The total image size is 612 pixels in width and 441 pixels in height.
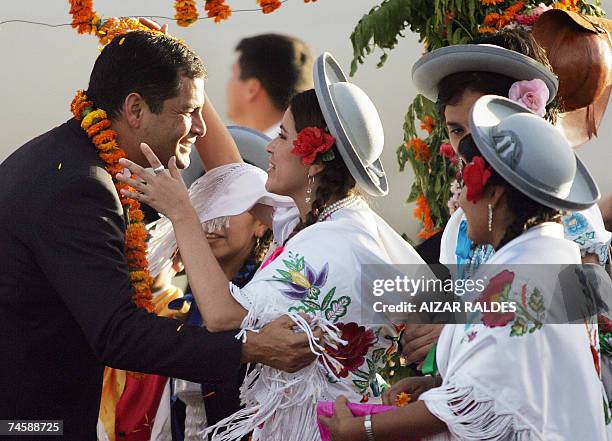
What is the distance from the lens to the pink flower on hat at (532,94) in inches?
119

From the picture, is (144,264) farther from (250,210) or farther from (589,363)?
(589,363)

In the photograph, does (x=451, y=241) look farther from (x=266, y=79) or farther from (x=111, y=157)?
(x=266, y=79)

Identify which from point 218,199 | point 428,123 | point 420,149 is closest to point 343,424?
point 218,199

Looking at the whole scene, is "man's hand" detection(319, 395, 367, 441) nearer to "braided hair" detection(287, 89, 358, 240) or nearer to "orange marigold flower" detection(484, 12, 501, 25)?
"braided hair" detection(287, 89, 358, 240)

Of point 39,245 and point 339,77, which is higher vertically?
point 339,77

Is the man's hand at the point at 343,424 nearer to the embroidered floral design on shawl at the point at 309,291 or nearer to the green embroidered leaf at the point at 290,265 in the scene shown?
the embroidered floral design on shawl at the point at 309,291

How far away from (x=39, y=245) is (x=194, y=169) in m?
1.69

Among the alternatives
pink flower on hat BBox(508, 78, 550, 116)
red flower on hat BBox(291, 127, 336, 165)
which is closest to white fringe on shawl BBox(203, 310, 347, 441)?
red flower on hat BBox(291, 127, 336, 165)

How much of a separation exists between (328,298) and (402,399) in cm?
40

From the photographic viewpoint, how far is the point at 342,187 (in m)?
3.32

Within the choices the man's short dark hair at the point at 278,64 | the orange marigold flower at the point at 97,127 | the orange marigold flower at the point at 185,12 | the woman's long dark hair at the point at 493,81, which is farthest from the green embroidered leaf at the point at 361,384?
the man's short dark hair at the point at 278,64

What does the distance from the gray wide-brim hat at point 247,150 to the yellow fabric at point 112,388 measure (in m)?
0.59

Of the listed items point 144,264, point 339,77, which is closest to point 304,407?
point 144,264

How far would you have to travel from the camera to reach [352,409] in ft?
9.04
